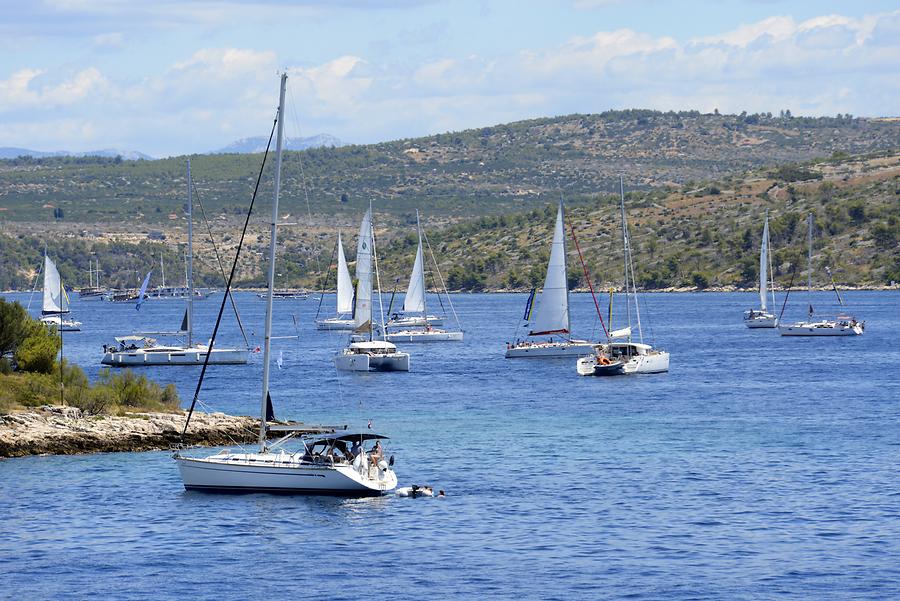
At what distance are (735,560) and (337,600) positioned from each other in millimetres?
8676

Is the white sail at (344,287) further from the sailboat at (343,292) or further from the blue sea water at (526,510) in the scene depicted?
the blue sea water at (526,510)

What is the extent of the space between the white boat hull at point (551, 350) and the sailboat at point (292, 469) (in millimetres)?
44790

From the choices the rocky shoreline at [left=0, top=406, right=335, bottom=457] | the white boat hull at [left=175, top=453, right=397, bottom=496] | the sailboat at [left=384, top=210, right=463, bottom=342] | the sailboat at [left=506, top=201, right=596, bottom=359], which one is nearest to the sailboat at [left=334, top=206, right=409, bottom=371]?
the sailboat at [left=506, top=201, right=596, bottom=359]

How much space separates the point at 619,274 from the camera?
171875 millimetres

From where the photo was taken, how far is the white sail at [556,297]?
257ft

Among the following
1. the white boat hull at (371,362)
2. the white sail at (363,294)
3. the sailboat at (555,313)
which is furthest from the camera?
the sailboat at (555,313)

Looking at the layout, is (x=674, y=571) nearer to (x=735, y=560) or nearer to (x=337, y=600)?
(x=735, y=560)

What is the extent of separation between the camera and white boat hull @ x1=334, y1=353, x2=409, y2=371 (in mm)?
73500

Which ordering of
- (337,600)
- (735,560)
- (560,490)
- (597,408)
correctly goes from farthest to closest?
(597,408)
(560,490)
(735,560)
(337,600)

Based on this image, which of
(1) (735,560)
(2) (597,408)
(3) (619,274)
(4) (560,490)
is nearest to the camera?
(1) (735,560)

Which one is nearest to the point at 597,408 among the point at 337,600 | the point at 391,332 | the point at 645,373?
the point at 645,373

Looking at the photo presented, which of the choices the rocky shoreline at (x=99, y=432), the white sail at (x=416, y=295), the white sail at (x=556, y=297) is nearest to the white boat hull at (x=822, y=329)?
the white sail at (x=416, y=295)

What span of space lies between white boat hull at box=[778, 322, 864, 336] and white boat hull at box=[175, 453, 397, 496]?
67.9 metres

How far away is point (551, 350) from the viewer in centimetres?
8138
